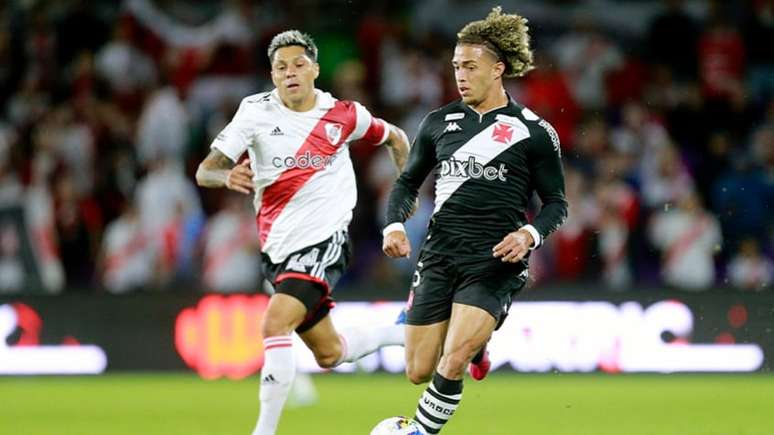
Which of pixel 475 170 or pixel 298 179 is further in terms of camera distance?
pixel 298 179

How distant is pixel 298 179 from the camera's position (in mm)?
9047

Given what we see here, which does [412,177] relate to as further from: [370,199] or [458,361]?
[370,199]

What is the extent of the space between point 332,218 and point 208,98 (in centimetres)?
836

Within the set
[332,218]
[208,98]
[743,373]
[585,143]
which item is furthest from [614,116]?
[332,218]

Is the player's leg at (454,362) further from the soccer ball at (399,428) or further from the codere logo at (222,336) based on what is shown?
the codere logo at (222,336)

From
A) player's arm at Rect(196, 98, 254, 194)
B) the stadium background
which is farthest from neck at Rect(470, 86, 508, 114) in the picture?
the stadium background

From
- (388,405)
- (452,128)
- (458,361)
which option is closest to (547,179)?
(452,128)

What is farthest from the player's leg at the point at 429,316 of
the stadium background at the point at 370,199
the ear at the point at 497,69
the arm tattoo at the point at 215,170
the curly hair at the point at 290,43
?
the stadium background at the point at 370,199

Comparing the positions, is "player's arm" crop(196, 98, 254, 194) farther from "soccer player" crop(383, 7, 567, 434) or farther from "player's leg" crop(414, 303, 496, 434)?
"player's leg" crop(414, 303, 496, 434)

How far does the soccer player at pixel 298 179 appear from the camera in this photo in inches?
347

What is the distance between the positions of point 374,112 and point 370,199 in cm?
106

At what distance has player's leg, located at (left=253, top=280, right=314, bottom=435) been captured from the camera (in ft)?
27.7

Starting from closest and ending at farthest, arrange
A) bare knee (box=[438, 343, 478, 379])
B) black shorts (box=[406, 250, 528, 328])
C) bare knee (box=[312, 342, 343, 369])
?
bare knee (box=[438, 343, 478, 379])
black shorts (box=[406, 250, 528, 328])
bare knee (box=[312, 342, 343, 369])

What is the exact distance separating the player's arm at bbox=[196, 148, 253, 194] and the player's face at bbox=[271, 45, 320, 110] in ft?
1.84
